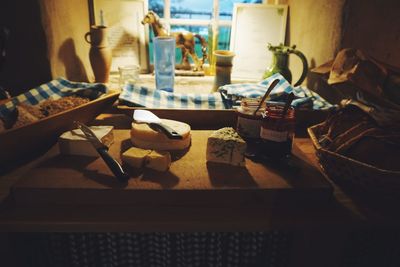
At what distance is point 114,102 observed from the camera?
1.20 m

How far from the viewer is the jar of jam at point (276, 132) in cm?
79

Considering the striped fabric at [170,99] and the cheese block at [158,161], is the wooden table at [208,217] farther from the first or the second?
the striped fabric at [170,99]

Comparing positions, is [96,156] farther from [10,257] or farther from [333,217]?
[333,217]

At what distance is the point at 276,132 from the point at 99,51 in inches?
41.8

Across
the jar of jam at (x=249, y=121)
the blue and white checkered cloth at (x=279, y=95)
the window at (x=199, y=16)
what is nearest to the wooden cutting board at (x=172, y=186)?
the jar of jam at (x=249, y=121)

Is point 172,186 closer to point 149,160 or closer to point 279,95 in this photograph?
point 149,160

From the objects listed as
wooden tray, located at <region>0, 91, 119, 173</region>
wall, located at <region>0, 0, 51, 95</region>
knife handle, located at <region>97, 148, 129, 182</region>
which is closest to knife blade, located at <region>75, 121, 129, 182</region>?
knife handle, located at <region>97, 148, 129, 182</region>

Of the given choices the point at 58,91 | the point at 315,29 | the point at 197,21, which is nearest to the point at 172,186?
the point at 58,91

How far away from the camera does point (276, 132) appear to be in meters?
0.79

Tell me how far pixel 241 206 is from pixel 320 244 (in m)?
0.23

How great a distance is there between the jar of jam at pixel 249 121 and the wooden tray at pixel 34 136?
0.51 metres

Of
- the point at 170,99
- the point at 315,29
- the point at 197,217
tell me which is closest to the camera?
the point at 197,217

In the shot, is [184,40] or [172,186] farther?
[184,40]

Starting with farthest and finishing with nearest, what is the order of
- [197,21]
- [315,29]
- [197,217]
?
[197,21]
[315,29]
[197,217]
